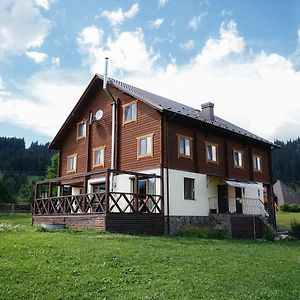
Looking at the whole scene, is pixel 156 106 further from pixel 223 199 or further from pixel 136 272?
pixel 136 272

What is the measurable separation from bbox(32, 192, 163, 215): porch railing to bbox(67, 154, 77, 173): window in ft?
17.4

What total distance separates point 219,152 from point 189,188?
3.96 m

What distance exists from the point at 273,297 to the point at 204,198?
601 inches

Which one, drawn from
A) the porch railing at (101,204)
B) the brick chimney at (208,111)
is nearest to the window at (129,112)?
the porch railing at (101,204)

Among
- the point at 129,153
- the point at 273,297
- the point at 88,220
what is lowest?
the point at 273,297

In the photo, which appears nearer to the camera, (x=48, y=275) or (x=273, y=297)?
(x=273, y=297)

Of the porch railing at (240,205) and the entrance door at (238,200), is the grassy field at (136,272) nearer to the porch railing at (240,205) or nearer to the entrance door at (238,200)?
the porch railing at (240,205)

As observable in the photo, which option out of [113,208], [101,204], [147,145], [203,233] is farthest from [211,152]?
[101,204]

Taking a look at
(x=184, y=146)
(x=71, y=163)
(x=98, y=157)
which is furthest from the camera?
(x=71, y=163)

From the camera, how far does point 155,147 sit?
69.1 ft

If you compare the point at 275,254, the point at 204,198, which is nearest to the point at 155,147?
the point at 204,198

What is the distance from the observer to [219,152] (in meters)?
24.5

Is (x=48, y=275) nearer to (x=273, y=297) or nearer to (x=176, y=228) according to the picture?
(x=273, y=297)

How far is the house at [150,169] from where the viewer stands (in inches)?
755
